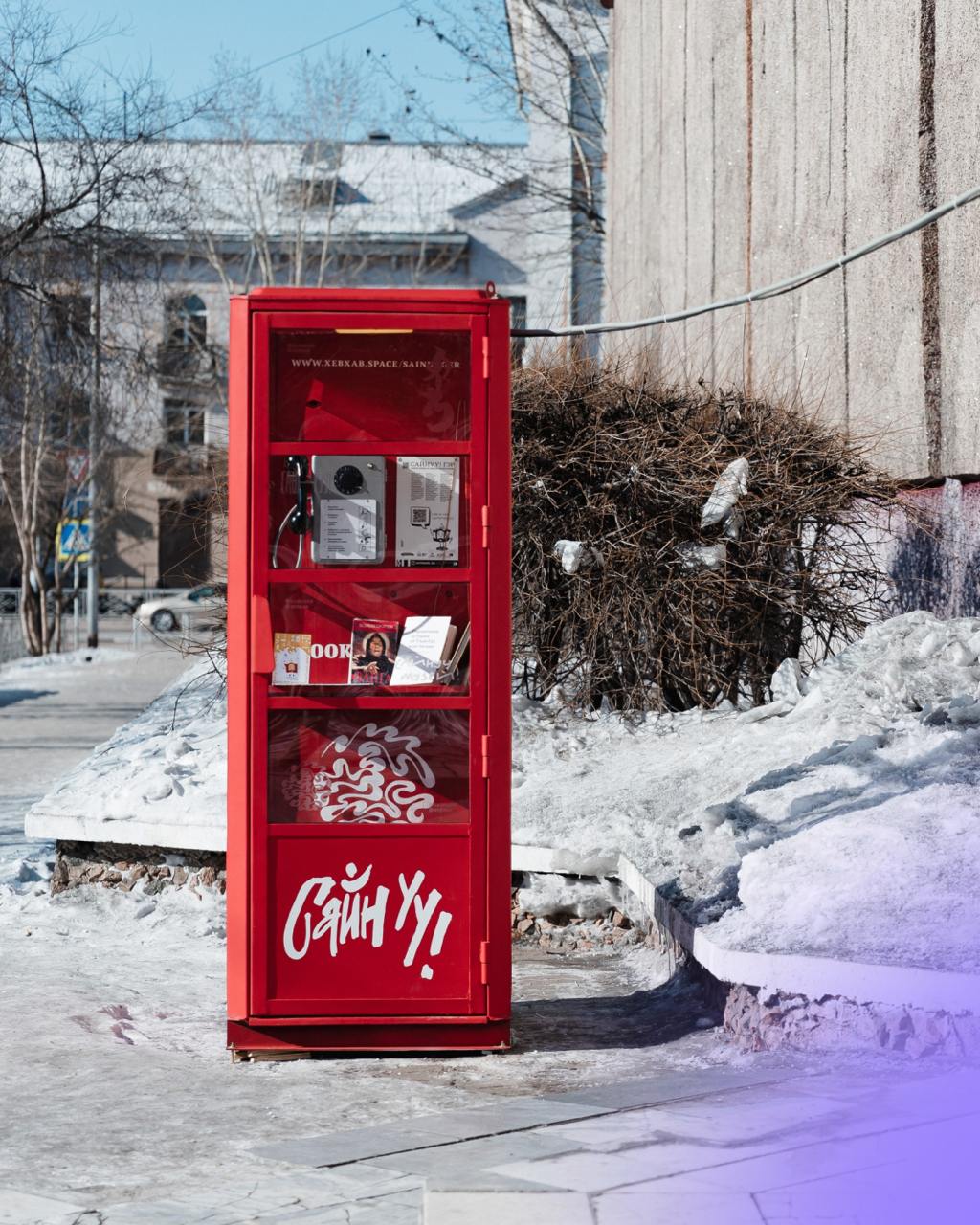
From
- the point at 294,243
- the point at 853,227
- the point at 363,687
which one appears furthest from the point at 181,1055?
the point at 294,243

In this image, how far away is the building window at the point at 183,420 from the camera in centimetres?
3619

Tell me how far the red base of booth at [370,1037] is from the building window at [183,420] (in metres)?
30.2

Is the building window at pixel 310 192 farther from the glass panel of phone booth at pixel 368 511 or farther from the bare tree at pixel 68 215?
the glass panel of phone booth at pixel 368 511

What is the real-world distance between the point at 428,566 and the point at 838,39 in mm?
6752

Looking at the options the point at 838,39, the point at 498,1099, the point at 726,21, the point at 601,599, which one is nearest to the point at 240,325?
the point at 498,1099

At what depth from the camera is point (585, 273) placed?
30031mm

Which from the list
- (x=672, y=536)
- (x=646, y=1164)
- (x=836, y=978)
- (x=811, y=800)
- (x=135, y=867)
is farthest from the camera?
(x=672, y=536)

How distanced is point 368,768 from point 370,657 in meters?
0.36

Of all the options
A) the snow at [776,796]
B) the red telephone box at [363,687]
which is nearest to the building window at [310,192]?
the snow at [776,796]

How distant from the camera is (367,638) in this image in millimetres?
5391

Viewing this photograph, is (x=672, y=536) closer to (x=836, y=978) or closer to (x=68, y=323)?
(x=836, y=978)

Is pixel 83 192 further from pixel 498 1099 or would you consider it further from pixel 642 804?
pixel 498 1099

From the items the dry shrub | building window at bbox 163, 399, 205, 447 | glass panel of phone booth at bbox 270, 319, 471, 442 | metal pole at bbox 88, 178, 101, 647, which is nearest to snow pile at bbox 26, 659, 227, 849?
the dry shrub

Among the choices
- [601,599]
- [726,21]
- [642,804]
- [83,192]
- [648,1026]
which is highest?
[726,21]
